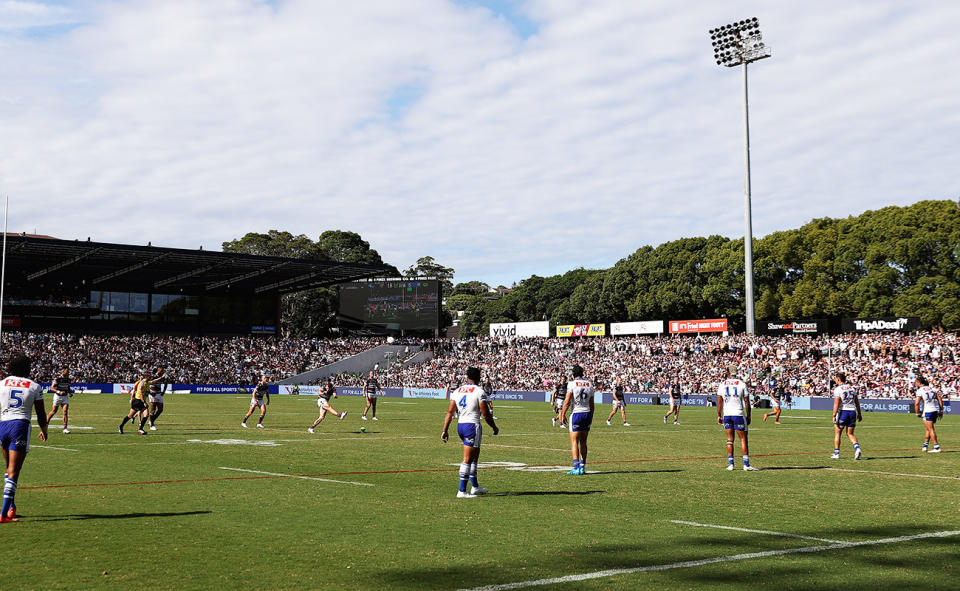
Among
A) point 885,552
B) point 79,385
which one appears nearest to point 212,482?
point 885,552

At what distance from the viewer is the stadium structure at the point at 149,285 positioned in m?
69.3

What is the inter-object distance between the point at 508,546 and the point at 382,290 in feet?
255

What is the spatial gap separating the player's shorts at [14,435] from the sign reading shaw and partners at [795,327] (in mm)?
66672

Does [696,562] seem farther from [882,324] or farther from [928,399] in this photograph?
[882,324]

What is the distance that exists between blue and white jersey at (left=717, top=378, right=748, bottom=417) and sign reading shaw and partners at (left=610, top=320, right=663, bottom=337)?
214 ft

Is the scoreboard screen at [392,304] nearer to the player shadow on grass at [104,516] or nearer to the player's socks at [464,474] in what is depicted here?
the player's socks at [464,474]

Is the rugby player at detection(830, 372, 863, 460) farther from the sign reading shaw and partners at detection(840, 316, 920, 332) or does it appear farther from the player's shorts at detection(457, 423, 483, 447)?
the sign reading shaw and partners at detection(840, 316, 920, 332)

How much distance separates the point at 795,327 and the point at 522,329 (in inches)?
1358

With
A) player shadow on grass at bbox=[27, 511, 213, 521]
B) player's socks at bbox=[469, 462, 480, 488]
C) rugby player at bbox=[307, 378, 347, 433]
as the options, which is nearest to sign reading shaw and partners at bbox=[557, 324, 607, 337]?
rugby player at bbox=[307, 378, 347, 433]

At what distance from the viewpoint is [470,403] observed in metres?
13.5

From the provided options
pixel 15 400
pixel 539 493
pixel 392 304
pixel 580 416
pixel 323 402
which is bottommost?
pixel 539 493

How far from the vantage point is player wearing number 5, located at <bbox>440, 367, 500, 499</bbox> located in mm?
13352

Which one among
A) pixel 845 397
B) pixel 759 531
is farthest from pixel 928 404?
pixel 759 531

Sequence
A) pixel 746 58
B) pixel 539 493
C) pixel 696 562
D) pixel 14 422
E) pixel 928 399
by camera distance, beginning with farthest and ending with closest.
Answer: pixel 746 58 < pixel 928 399 < pixel 539 493 < pixel 14 422 < pixel 696 562
